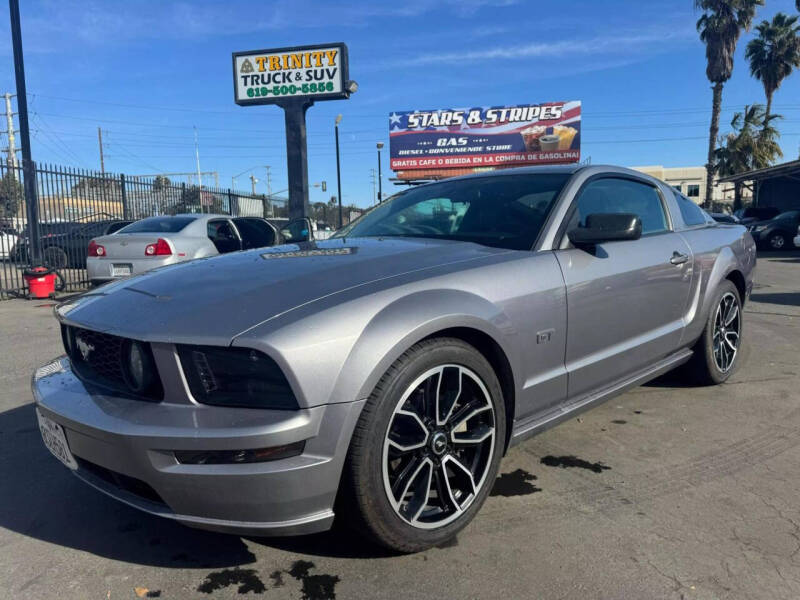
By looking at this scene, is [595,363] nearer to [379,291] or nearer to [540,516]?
[540,516]

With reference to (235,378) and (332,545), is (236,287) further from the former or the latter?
(332,545)

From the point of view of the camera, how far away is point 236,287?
227cm

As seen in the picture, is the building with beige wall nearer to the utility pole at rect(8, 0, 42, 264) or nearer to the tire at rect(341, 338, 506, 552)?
the utility pole at rect(8, 0, 42, 264)

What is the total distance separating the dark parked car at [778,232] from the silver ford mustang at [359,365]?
19.1m

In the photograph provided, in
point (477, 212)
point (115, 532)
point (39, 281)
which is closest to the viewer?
point (115, 532)

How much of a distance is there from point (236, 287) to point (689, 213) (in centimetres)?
344

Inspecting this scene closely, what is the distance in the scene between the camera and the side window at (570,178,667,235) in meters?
3.25

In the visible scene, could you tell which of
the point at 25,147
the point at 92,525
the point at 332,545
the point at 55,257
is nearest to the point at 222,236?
the point at 55,257

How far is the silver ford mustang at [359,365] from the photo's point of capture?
1878mm

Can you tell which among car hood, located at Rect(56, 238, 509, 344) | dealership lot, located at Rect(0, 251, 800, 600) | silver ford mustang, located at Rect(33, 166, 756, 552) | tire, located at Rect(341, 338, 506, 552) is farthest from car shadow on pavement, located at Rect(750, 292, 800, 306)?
tire, located at Rect(341, 338, 506, 552)

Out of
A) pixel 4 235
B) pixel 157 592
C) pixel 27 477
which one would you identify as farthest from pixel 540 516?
pixel 4 235

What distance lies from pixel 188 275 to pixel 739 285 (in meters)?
4.08

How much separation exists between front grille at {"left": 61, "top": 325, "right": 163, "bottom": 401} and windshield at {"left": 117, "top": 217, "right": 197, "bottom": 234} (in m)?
6.46

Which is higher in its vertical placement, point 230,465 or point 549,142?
point 549,142
